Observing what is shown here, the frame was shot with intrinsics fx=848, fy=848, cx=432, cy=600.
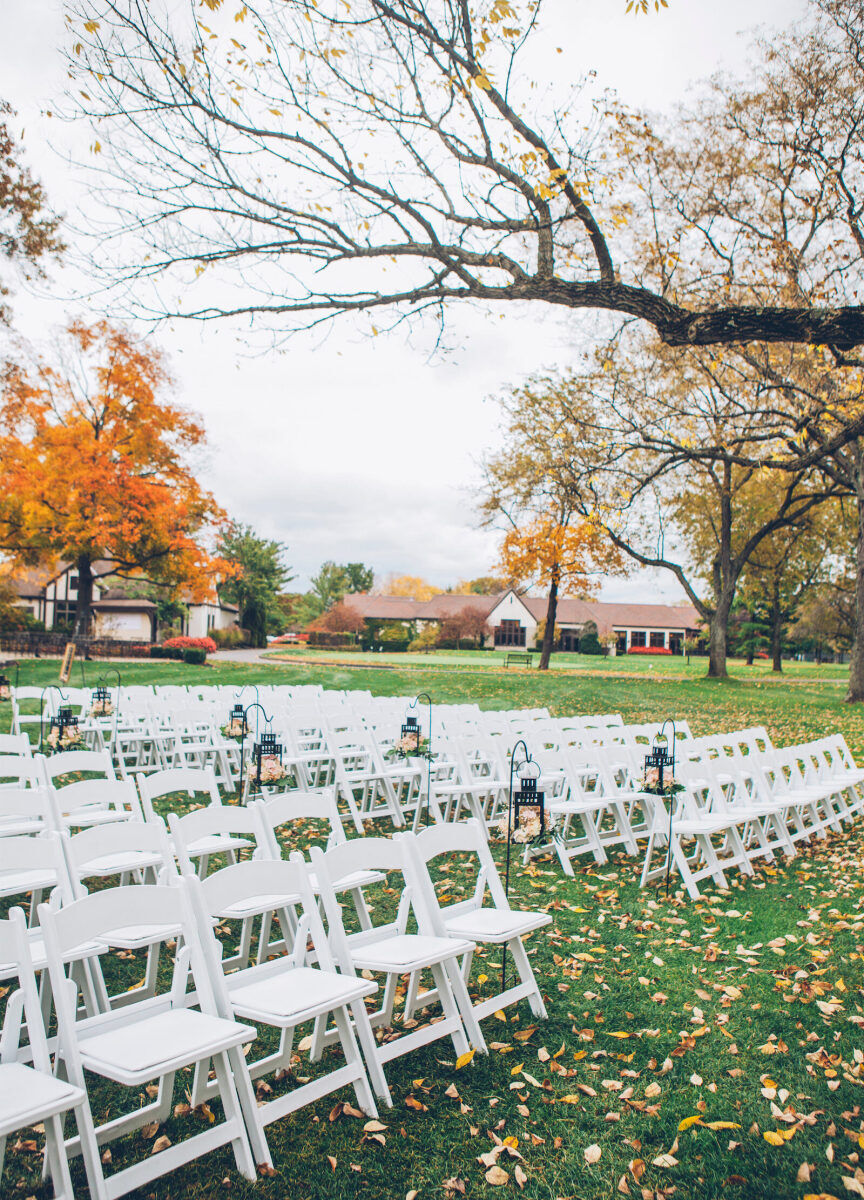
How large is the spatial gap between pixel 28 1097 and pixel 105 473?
981 inches

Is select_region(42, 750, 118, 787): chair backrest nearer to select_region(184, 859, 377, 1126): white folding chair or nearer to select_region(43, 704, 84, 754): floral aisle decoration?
select_region(43, 704, 84, 754): floral aisle decoration

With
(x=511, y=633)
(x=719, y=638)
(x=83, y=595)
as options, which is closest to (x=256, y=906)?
(x=719, y=638)

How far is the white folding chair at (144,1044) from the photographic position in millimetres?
2592

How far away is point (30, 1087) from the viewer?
2.51m

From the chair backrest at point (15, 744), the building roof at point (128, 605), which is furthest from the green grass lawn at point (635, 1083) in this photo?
the building roof at point (128, 605)

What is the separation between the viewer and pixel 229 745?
9.55m

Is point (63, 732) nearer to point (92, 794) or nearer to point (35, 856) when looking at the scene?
point (92, 794)

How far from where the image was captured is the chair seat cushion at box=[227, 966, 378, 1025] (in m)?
2.98

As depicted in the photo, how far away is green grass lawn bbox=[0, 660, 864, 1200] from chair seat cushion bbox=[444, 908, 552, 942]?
0.49 m

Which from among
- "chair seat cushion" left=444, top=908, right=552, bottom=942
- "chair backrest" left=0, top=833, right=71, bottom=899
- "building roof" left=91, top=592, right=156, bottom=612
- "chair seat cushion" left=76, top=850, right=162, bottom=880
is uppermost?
"building roof" left=91, top=592, right=156, bottom=612

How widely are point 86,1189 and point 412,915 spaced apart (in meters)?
2.98

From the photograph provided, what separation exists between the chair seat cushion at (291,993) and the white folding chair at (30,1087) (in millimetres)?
647

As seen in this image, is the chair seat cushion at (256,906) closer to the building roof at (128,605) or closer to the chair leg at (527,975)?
the chair leg at (527,975)

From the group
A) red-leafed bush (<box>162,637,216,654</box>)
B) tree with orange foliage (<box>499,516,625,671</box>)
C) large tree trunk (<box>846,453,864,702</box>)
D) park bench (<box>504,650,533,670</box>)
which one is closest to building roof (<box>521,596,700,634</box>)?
park bench (<box>504,650,533,670</box>)
